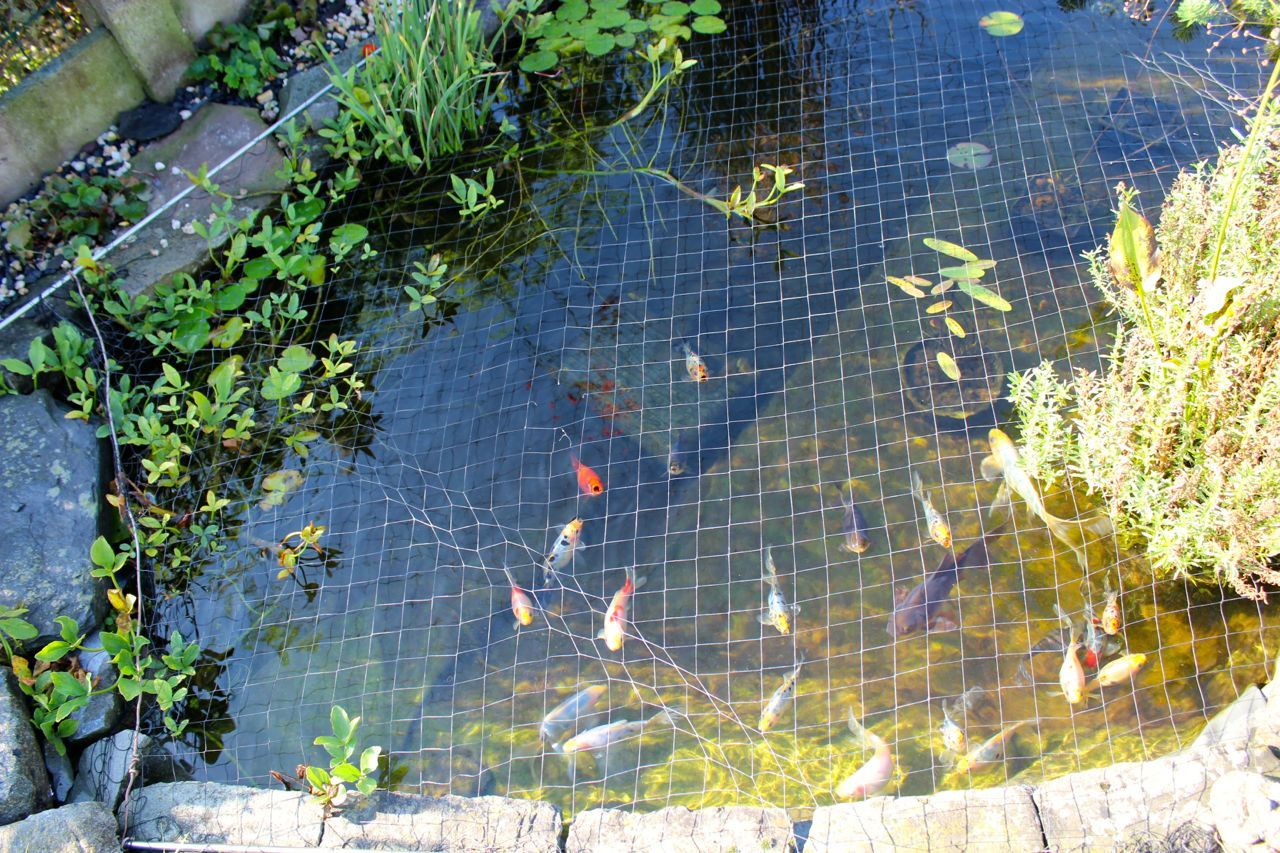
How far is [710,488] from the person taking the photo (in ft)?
10.7

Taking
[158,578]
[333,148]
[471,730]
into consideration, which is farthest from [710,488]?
[333,148]

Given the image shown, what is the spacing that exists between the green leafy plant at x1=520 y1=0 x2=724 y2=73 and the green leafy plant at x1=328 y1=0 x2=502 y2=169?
32cm

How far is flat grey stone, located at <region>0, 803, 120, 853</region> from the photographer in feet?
7.98

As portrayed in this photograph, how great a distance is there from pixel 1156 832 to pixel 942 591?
878mm

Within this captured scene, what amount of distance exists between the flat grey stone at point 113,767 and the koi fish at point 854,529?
7.17ft

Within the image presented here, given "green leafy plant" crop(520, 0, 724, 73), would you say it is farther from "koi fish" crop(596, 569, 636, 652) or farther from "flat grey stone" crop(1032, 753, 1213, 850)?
"flat grey stone" crop(1032, 753, 1213, 850)

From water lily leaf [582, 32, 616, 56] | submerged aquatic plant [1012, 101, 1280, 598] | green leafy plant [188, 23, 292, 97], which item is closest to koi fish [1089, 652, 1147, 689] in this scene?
submerged aquatic plant [1012, 101, 1280, 598]

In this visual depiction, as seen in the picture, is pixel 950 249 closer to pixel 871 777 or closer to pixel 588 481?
pixel 588 481

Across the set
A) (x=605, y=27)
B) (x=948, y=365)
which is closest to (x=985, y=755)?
(x=948, y=365)

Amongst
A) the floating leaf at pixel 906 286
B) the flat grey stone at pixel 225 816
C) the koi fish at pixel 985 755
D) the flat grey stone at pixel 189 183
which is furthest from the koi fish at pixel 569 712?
the flat grey stone at pixel 189 183

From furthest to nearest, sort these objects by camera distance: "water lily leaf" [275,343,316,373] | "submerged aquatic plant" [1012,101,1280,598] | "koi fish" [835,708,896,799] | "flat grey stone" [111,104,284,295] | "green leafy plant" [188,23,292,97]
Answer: "green leafy plant" [188,23,292,97] → "flat grey stone" [111,104,284,295] → "water lily leaf" [275,343,316,373] → "koi fish" [835,708,896,799] → "submerged aquatic plant" [1012,101,1280,598]

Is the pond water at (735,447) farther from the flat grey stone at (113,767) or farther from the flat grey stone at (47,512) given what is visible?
the flat grey stone at (47,512)

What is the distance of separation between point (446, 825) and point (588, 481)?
120 cm

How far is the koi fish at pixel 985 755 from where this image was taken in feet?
8.79
